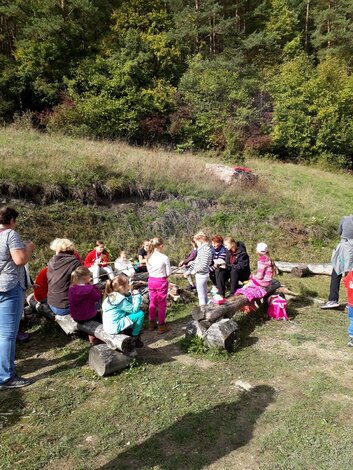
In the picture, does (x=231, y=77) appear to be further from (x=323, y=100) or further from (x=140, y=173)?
(x=140, y=173)

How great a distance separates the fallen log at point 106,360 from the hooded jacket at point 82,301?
0.80m

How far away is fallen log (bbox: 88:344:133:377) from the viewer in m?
4.86

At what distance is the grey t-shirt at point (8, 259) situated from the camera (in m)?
4.37

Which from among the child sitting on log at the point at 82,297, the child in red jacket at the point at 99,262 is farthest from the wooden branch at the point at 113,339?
the child in red jacket at the point at 99,262

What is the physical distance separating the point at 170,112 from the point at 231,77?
522cm

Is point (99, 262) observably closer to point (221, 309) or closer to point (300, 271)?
point (221, 309)

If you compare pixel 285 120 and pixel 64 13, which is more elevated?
pixel 64 13

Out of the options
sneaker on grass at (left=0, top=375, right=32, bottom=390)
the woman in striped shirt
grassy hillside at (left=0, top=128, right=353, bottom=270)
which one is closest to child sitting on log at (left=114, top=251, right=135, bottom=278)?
grassy hillside at (left=0, top=128, right=353, bottom=270)

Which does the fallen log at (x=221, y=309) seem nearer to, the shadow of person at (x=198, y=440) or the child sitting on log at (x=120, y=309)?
the child sitting on log at (x=120, y=309)

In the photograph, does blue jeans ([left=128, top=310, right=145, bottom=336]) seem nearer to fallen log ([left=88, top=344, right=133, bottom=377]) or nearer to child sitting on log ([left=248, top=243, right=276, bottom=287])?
fallen log ([left=88, top=344, right=133, bottom=377])

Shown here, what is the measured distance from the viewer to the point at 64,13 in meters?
24.0

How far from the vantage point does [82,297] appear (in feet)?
18.7

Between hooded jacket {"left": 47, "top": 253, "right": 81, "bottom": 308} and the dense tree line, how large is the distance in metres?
13.2

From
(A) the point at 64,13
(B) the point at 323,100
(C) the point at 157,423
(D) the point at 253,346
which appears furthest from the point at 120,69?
(C) the point at 157,423
